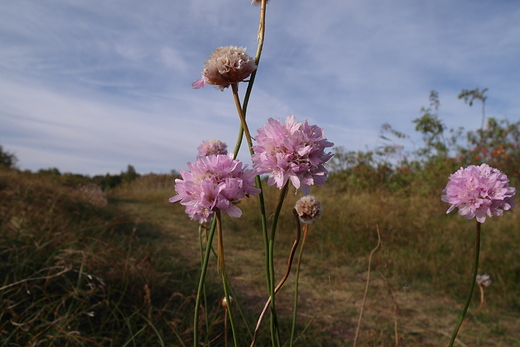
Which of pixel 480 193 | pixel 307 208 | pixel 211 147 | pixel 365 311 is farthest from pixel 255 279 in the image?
pixel 480 193

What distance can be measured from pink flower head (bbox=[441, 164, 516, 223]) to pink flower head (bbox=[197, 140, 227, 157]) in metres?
1.03

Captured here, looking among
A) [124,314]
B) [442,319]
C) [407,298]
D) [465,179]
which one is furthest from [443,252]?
[124,314]

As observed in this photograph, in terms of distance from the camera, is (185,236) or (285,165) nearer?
(285,165)

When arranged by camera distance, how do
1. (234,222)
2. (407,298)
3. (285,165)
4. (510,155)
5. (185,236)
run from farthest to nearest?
(510,155)
(234,222)
(185,236)
(407,298)
(285,165)

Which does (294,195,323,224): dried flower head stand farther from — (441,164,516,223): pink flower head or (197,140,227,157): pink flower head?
(197,140,227,157): pink flower head

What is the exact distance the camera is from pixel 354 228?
14.4 ft

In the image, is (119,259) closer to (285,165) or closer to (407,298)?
(285,165)

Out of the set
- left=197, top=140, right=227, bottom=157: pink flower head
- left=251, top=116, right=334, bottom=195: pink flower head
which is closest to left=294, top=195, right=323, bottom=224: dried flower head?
left=251, top=116, right=334, bottom=195: pink flower head

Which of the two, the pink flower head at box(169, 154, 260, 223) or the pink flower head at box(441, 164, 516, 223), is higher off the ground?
the pink flower head at box(441, 164, 516, 223)

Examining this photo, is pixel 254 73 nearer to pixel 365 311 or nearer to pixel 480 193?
pixel 480 193

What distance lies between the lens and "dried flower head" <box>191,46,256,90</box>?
84 centimetres

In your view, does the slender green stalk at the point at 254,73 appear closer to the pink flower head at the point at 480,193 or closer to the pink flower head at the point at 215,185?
the pink flower head at the point at 215,185

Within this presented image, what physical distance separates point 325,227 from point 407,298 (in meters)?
1.69

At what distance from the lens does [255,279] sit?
324 centimetres
